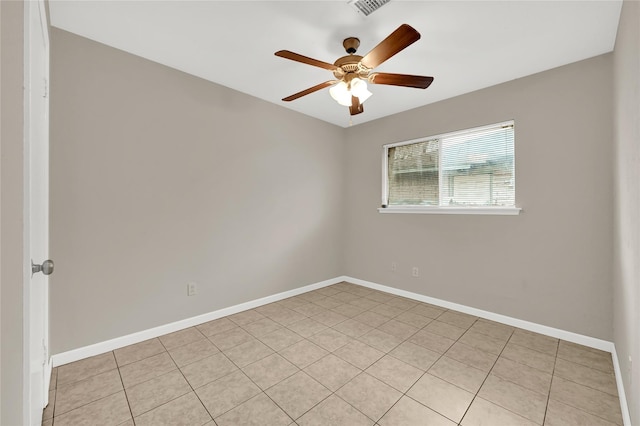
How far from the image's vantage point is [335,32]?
6.73ft

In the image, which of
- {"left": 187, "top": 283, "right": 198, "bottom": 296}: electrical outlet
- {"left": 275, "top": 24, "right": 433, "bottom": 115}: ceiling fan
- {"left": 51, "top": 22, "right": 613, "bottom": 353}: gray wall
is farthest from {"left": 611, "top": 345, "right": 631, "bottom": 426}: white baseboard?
{"left": 187, "top": 283, "right": 198, "bottom": 296}: electrical outlet

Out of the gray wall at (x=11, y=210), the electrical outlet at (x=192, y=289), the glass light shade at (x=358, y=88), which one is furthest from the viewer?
the electrical outlet at (x=192, y=289)

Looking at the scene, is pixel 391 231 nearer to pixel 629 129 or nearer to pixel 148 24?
pixel 629 129

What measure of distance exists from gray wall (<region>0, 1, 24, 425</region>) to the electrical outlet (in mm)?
1952

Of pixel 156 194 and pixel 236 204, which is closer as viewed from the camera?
pixel 156 194

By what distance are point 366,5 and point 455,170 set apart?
2.25m

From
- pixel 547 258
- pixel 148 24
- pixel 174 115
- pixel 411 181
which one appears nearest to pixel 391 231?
pixel 411 181

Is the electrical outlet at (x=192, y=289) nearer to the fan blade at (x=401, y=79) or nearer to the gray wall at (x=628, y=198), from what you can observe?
the fan blade at (x=401, y=79)

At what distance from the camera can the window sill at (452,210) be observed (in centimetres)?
278

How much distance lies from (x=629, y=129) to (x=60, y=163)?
3.83 m

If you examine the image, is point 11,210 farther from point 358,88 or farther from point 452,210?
point 452,210

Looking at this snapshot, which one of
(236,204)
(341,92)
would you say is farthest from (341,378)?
(341,92)

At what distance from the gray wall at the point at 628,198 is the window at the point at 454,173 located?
89 cm

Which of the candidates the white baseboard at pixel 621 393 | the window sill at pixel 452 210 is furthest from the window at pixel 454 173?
the white baseboard at pixel 621 393
